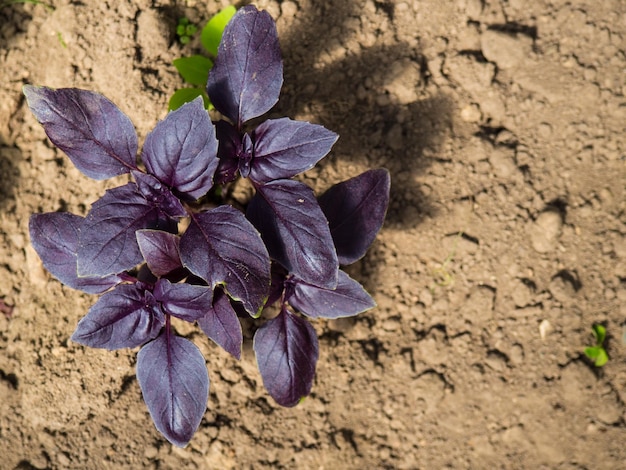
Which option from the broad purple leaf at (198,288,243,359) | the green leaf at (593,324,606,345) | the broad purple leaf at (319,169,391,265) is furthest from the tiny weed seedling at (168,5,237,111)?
the green leaf at (593,324,606,345)

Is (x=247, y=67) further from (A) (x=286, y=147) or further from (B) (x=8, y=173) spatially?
(B) (x=8, y=173)

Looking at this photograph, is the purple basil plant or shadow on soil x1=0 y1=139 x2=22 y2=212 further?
shadow on soil x1=0 y1=139 x2=22 y2=212

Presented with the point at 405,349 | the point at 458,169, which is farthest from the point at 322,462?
the point at 458,169

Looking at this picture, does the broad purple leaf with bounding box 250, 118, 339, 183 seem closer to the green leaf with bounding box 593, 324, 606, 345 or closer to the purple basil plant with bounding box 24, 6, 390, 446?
the purple basil plant with bounding box 24, 6, 390, 446

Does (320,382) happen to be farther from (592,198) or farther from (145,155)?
(592,198)

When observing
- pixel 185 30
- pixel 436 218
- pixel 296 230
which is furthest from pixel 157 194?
pixel 436 218

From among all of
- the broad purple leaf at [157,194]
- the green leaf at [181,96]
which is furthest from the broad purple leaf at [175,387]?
the green leaf at [181,96]

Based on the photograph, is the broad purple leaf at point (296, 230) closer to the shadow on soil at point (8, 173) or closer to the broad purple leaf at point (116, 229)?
the broad purple leaf at point (116, 229)
